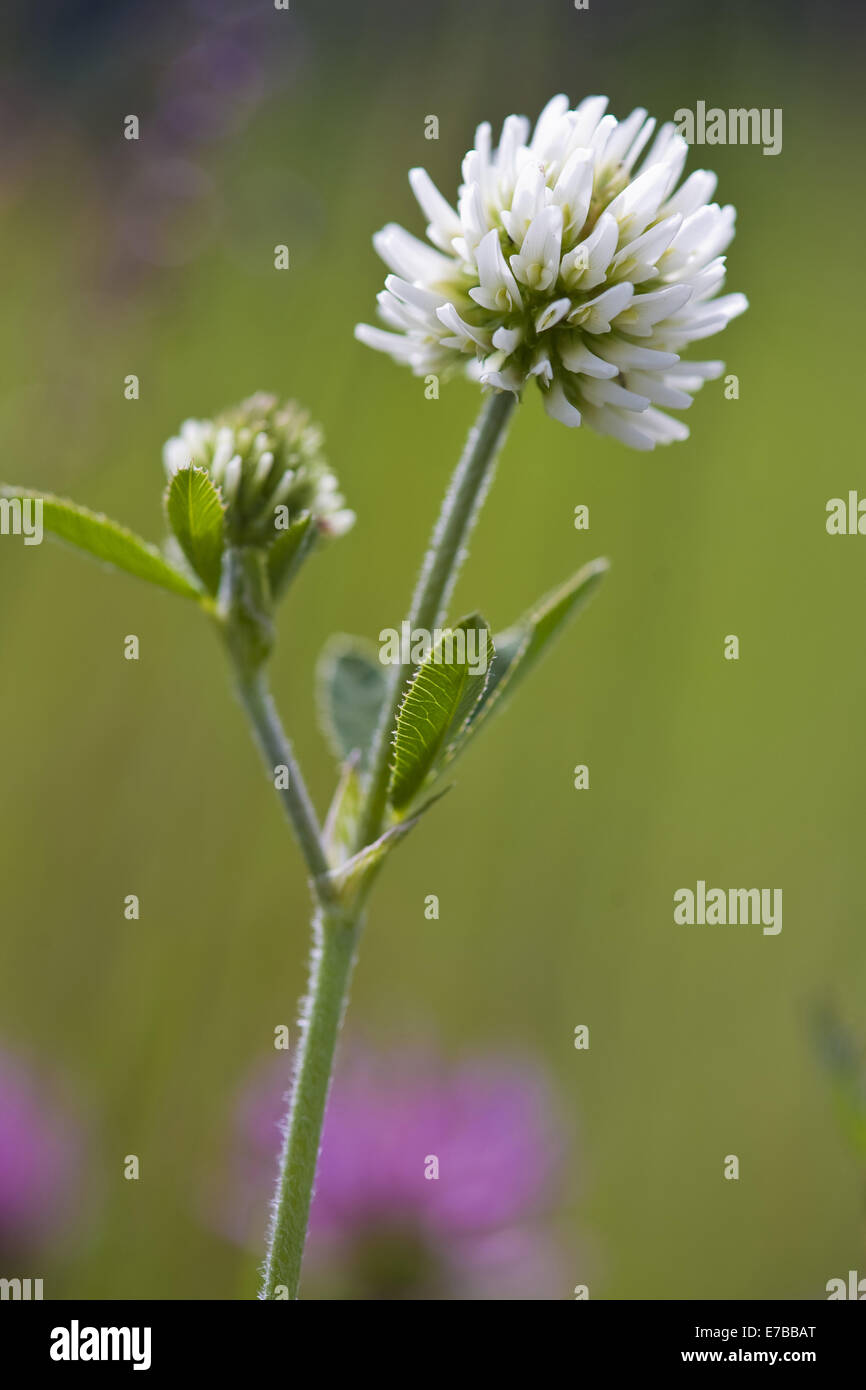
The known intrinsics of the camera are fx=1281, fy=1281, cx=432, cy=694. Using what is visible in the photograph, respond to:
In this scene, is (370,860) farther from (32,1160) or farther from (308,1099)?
(32,1160)

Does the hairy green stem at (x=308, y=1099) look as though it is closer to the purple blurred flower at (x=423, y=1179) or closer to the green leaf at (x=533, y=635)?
the green leaf at (x=533, y=635)

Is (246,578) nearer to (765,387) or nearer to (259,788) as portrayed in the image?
(259,788)

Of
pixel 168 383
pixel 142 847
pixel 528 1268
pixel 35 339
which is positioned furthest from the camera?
pixel 168 383

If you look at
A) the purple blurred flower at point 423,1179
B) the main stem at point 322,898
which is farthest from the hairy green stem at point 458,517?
the purple blurred flower at point 423,1179

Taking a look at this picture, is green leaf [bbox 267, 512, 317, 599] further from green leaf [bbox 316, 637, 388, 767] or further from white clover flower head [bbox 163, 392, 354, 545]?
green leaf [bbox 316, 637, 388, 767]

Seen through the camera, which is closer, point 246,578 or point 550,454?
point 246,578

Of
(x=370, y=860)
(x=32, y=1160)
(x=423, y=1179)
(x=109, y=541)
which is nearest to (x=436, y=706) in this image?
(x=370, y=860)

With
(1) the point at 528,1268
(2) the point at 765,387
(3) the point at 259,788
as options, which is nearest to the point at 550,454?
(2) the point at 765,387
